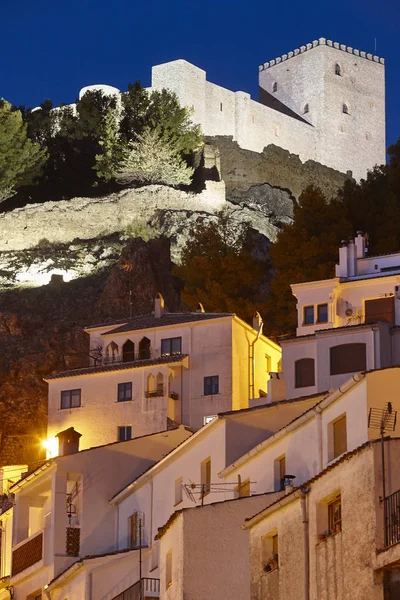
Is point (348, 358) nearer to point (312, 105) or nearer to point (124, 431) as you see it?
point (124, 431)

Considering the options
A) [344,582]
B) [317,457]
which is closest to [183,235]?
[317,457]

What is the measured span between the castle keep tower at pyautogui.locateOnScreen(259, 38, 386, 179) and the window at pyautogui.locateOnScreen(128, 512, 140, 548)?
77792 millimetres

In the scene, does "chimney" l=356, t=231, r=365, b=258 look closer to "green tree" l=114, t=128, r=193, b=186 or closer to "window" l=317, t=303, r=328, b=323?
"window" l=317, t=303, r=328, b=323

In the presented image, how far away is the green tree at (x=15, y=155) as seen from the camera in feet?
310

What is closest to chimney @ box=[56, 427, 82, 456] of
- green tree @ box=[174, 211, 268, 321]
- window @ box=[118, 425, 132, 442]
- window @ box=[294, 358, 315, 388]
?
window @ box=[118, 425, 132, 442]

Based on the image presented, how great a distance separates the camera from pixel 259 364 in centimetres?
5769

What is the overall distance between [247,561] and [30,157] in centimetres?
7039

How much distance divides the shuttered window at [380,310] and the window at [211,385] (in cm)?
686

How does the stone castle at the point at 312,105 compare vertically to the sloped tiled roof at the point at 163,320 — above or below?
above

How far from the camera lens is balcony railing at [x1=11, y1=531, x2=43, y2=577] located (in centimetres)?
4272

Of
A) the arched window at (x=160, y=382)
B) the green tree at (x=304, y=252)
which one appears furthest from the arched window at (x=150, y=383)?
the green tree at (x=304, y=252)

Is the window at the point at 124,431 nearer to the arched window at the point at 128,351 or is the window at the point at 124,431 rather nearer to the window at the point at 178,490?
the arched window at the point at 128,351

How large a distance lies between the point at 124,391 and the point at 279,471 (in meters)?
24.7

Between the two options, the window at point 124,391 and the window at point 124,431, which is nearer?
the window at point 124,431
